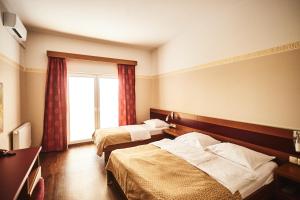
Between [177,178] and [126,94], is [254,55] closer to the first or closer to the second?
[177,178]

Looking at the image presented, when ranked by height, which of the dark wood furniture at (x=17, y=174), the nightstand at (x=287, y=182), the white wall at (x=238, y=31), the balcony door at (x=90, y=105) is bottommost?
the nightstand at (x=287, y=182)

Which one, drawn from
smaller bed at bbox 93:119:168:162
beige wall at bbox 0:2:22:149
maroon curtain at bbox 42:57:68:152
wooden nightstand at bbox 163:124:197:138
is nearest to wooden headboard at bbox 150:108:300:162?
wooden nightstand at bbox 163:124:197:138

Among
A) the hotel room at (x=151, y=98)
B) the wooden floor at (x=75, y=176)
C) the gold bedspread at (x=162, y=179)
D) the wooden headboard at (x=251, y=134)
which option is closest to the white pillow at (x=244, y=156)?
the hotel room at (x=151, y=98)

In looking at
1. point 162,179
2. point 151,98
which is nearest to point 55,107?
point 151,98

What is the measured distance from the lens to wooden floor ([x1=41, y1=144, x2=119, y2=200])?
2.18 meters

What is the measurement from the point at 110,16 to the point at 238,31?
2176 mm

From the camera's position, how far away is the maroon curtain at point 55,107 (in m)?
3.65

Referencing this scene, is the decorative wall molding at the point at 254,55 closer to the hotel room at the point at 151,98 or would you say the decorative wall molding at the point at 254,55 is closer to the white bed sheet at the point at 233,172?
the hotel room at the point at 151,98

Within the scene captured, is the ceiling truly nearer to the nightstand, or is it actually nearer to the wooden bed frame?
the wooden bed frame

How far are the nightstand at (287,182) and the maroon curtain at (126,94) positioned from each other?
3.46 m

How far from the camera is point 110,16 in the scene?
2867 millimetres

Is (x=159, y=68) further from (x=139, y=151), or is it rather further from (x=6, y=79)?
(x=6, y=79)

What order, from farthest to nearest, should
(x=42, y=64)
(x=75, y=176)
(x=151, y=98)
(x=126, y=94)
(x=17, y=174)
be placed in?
1. (x=151, y=98)
2. (x=126, y=94)
3. (x=42, y=64)
4. (x=75, y=176)
5. (x=17, y=174)

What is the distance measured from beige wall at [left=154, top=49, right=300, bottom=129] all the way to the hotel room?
0.05 feet
